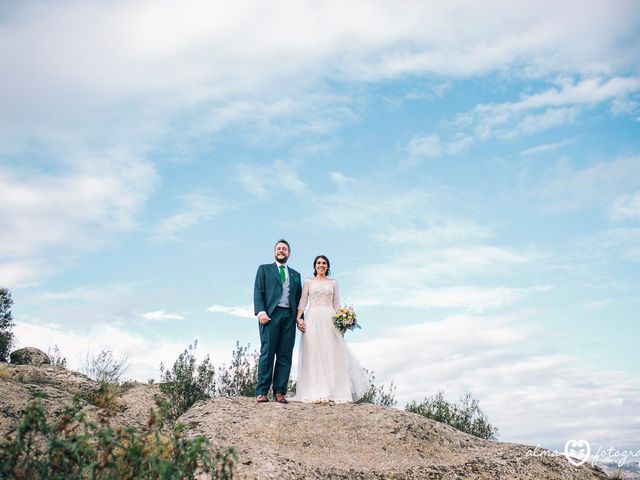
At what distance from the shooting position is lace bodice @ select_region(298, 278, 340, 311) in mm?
12977

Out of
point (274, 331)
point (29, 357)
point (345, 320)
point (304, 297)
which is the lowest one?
point (274, 331)

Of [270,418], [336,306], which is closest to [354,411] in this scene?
[270,418]

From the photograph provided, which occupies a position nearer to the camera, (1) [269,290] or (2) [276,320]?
(2) [276,320]

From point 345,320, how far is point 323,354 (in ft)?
2.83

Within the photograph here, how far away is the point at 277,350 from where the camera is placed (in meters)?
12.3

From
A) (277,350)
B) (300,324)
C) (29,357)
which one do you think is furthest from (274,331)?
(29,357)

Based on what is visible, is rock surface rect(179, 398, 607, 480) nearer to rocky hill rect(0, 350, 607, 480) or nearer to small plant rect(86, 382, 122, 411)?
rocky hill rect(0, 350, 607, 480)

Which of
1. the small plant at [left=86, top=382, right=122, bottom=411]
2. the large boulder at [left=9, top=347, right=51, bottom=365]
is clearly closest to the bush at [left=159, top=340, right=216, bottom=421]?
the small plant at [left=86, top=382, right=122, bottom=411]

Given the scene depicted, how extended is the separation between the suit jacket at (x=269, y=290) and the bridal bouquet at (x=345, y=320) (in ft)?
3.14

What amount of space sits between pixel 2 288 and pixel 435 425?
2782 centimetres

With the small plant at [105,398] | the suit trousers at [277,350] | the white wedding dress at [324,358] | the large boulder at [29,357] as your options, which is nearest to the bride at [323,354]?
the white wedding dress at [324,358]

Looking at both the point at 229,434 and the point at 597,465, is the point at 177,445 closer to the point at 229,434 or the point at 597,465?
the point at 229,434

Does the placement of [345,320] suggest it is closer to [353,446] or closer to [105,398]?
[353,446]

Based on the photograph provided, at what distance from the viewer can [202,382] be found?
15.9 meters
